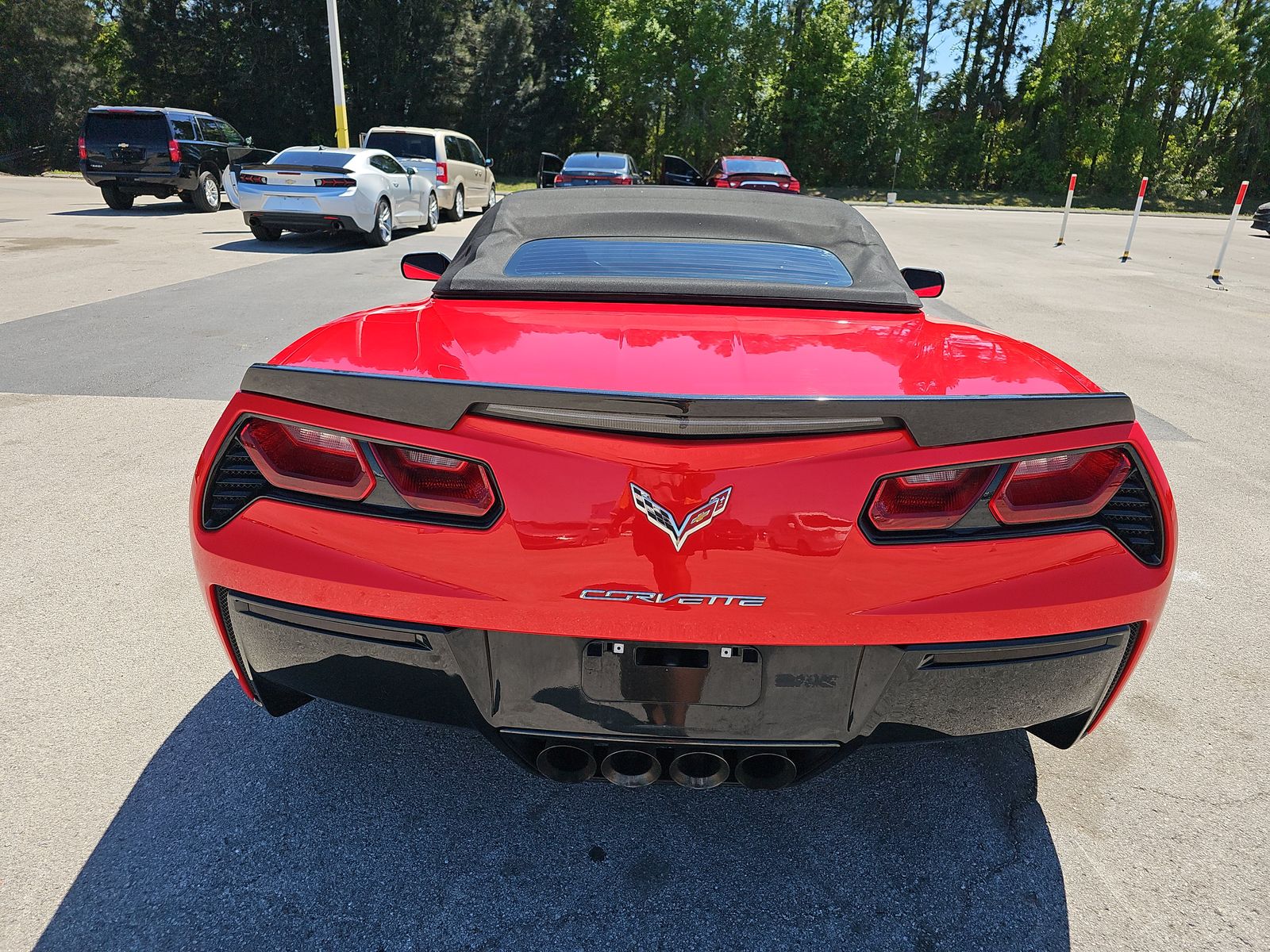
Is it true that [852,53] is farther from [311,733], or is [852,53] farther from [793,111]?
[311,733]

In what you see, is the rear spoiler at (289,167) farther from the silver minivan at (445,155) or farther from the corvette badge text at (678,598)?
the corvette badge text at (678,598)

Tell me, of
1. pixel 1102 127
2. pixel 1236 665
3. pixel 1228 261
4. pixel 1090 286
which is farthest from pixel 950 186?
pixel 1236 665

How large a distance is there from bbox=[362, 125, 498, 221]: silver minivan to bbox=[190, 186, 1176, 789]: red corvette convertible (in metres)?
15.8

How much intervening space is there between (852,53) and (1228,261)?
105ft

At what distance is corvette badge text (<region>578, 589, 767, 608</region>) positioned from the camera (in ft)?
4.97

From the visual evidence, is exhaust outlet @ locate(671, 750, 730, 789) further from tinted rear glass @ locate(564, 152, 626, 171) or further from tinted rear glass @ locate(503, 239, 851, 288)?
tinted rear glass @ locate(564, 152, 626, 171)

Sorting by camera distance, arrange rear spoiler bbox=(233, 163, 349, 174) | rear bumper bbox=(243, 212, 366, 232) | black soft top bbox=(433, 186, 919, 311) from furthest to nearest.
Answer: rear bumper bbox=(243, 212, 366, 232)
rear spoiler bbox=(233, 163, 349, 174)
black soft top bbox=(433, 186, 919, 311)

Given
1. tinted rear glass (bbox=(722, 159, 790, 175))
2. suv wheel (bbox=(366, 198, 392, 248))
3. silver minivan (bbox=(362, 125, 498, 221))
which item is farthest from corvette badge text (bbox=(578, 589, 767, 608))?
tinted rear glass (bbox=(722, 159, 790, 175))

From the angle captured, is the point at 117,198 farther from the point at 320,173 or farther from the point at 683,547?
the point at 683,547

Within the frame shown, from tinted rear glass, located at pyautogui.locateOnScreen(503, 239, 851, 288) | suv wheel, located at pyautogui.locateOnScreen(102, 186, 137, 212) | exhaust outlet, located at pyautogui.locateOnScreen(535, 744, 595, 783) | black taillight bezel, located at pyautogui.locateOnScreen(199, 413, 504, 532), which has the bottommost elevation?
suv wheel, located at pyautogui.locateOnScreen(102, 186, 137, 212)

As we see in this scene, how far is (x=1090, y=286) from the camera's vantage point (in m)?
11.9

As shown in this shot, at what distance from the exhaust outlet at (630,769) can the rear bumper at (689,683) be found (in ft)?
0.08

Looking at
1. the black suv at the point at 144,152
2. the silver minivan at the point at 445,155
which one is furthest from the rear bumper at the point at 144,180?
the silver minivan at the point at 445,155

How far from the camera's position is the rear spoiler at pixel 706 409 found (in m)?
1.49
